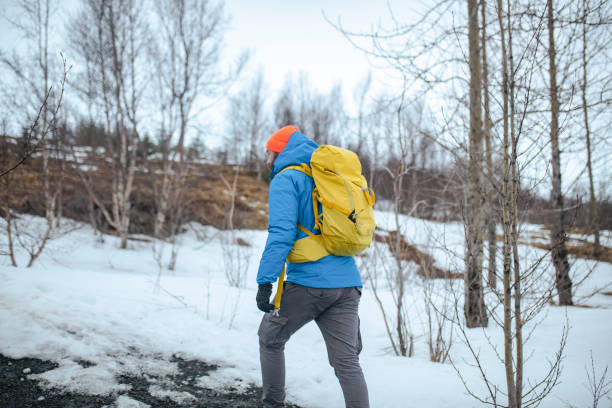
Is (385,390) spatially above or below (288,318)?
below

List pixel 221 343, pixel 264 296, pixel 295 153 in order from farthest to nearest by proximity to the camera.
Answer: pixel 221 343
pixel 295 153
pixel 264 296

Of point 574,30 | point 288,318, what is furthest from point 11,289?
point 574,30

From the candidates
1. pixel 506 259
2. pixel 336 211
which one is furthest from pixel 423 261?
pixel 336 211

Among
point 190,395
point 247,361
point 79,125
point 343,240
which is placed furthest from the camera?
point 79,125

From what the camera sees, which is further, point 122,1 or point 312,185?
point 122,1

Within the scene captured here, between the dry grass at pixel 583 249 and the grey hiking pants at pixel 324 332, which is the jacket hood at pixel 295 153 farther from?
the dry grass at pixel 583 249

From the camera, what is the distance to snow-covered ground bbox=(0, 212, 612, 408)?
2572mm

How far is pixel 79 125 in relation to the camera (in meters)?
10.3

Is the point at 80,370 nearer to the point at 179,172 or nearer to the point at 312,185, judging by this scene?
the point at 312,185

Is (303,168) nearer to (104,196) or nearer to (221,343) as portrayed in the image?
(221,343)

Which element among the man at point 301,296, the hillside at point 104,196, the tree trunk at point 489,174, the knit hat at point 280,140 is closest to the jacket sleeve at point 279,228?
the man at point 301,296

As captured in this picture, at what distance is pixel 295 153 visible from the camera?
213 cm

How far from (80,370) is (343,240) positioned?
7.54ft

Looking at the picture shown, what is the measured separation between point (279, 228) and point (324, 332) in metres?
0.66
